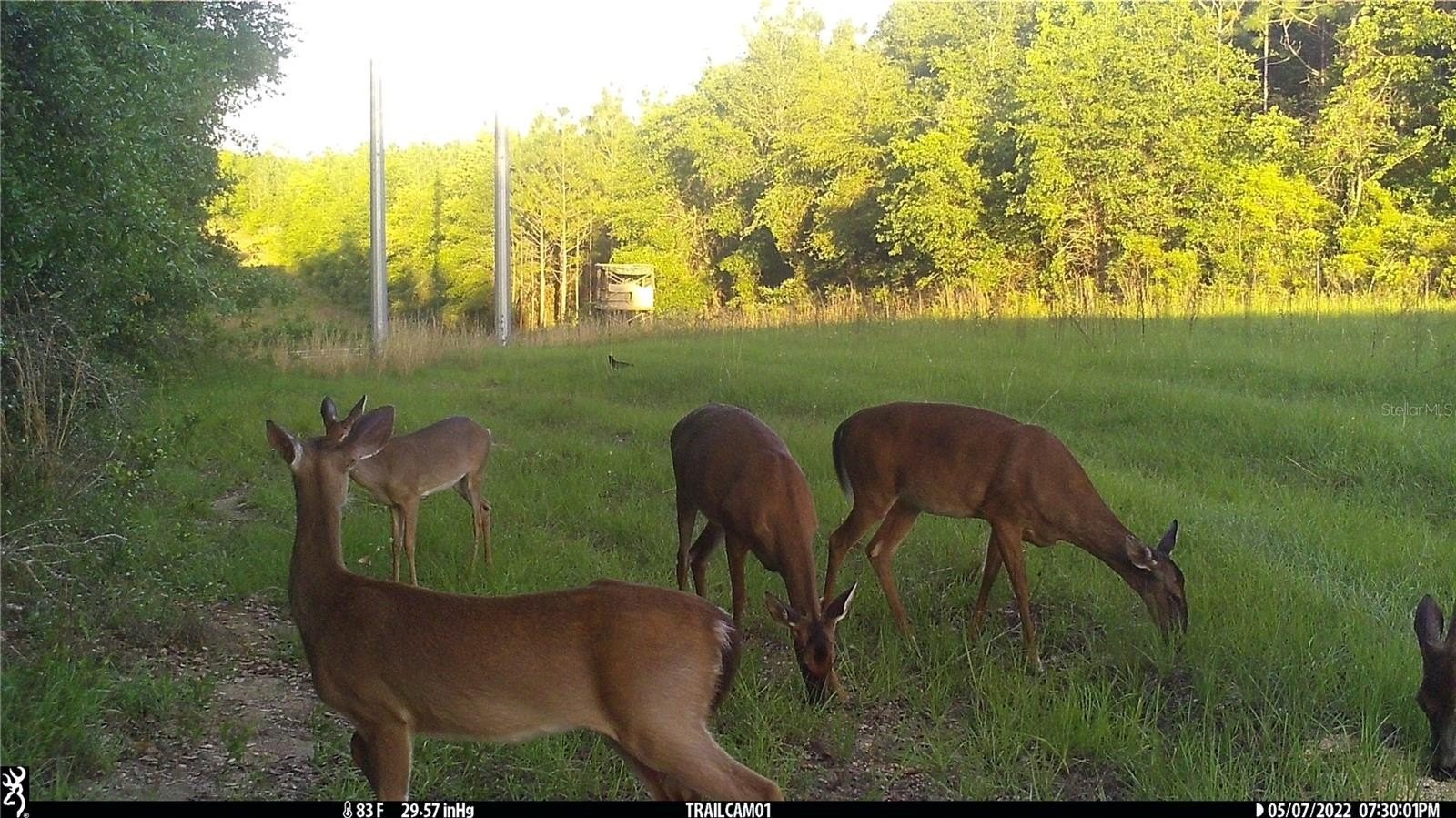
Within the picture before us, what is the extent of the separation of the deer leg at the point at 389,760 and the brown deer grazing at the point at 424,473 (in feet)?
10.2

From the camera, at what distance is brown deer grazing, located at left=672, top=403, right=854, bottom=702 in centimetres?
486

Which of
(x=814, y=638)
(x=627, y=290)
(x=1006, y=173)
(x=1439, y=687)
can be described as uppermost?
(x=1006, y=173)

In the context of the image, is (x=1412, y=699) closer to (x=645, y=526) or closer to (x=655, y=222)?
(x=645, y=526)

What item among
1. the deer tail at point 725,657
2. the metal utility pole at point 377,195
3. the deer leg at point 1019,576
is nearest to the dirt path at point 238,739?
the deer tail at point 725,657

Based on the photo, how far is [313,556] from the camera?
399 cm

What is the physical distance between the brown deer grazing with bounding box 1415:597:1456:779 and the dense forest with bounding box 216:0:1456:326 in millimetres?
14087

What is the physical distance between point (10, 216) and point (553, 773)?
3.46m

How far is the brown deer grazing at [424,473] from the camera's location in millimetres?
7172

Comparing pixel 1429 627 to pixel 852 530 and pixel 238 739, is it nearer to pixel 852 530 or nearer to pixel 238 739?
pixel 852 530

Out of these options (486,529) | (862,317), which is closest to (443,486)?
(486,529)

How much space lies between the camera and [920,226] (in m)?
29.5

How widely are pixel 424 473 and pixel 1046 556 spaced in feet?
11.7

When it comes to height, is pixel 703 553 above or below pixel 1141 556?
below

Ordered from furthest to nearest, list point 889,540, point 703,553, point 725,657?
point 889,540 → point 703,553 → point 725,657
